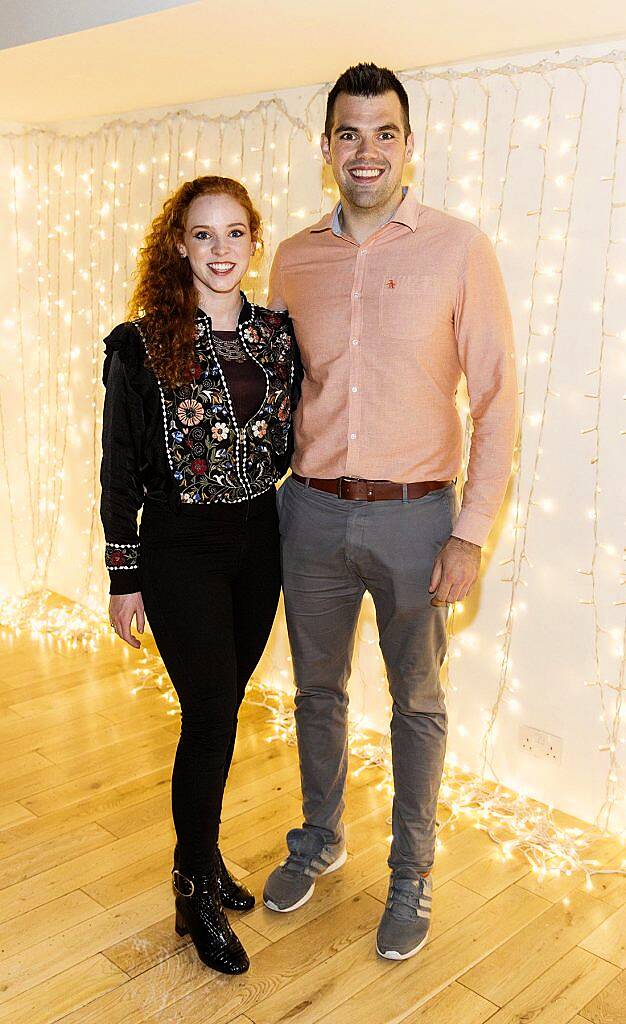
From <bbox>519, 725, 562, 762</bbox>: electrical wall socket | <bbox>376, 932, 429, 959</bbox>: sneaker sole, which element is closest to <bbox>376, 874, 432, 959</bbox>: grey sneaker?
<bbox>376, 932, 429, 959</bbox>: sneaker sole

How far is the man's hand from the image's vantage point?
77.0 inches

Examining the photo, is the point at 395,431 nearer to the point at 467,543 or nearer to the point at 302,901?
the point at 467,543

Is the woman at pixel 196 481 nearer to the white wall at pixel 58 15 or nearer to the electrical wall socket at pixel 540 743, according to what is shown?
the white wall at pixel 58 15

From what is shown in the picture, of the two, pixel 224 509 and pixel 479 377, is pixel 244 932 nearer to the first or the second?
pixel 224 509

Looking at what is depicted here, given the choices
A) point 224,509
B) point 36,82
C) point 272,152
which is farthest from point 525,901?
point 36,82

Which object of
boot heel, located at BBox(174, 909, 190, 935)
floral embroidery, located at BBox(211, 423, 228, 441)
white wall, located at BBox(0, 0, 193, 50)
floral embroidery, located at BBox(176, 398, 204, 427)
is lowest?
boot heel, located at BBox(174, 909, 190, 935)

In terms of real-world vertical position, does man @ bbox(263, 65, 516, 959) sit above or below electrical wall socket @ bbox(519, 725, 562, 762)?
above

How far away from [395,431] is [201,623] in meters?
0.55

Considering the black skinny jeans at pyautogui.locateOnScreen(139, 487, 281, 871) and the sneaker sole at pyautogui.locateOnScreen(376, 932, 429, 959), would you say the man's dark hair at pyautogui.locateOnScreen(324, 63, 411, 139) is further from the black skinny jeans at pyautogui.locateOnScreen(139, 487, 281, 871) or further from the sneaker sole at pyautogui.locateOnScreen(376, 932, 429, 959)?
the sneaker sole at pyautogui.locateOnScreen(376, 932, 429, 959)

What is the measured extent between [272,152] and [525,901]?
226cm

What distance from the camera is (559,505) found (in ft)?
8.21

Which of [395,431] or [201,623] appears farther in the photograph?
[395,431]

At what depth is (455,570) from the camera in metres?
1.96

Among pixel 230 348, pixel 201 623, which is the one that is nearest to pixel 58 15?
pixel 230 348
